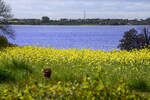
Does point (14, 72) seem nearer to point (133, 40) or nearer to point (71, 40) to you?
point (133, 40)

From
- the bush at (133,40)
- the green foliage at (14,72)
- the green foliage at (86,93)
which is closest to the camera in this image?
the green foliage at (86,93)

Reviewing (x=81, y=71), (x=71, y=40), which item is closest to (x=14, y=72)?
(x=81, y=71)

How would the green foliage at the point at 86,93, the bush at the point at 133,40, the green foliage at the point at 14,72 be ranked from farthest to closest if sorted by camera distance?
the bush at the point at 133,40
the green foliage at the point at 14,72
the green foliage at the point at 86,93

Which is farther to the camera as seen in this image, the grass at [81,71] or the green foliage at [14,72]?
the green foliage at [14,72]

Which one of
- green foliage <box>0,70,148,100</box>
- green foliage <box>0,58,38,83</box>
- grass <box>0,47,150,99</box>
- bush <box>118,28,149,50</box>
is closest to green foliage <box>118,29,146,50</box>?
bush <box>118,28,149,50</box>

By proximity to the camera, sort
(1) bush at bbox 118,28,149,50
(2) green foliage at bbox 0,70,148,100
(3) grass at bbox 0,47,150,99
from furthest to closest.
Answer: (1) bush at bbox 118,28,149,50, (3) grass at bbox 0,47,150,99, (2) green foliage at bbox 0,70,148,100

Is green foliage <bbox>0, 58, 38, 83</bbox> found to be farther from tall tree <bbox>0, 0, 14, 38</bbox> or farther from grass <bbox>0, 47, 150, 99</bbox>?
tall tree <bbox>0, 0, 14, 38</bbox>

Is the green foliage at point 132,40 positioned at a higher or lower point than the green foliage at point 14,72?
lower

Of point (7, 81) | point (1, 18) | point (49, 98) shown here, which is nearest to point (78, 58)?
point (7, 81)

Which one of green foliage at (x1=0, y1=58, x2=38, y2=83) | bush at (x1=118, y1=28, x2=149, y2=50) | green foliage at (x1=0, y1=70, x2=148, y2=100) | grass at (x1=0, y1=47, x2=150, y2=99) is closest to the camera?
green foliage at (x1=0, y1=70, x2=148, y2=100)

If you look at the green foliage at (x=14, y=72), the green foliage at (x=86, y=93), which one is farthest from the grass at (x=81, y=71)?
the green foliage at (x=86, y=93)

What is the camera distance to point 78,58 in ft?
46.7

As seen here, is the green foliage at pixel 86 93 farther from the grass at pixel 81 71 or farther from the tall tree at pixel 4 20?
the tall tree at pixel 4 20

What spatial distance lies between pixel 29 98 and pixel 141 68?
22.5 ft
